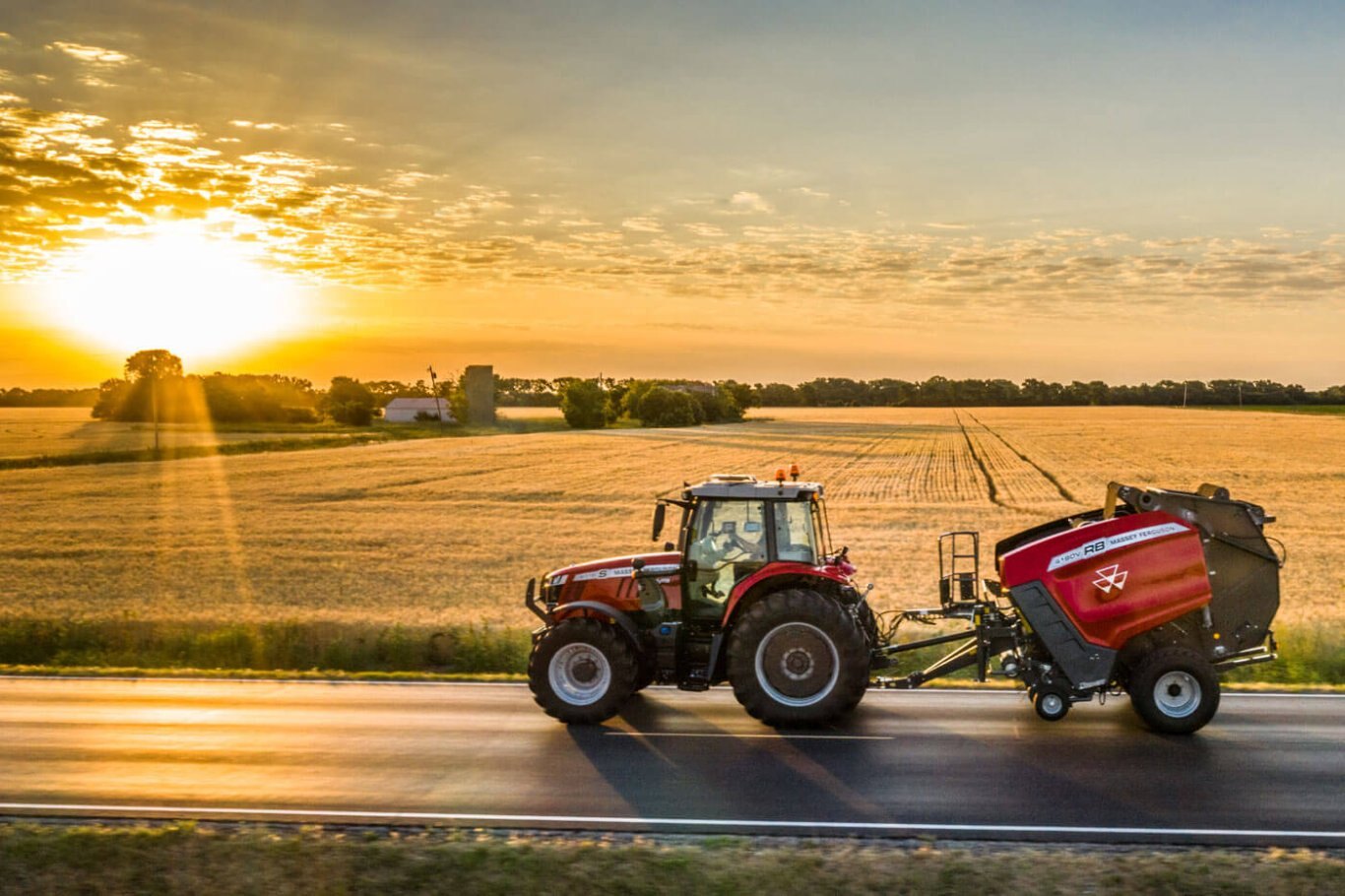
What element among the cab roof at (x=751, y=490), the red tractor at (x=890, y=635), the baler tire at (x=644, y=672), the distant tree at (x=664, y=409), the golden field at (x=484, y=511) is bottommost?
the golden field at (x=484, y=511)

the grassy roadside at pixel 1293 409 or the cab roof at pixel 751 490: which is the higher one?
the cab roof at pixel 751 490

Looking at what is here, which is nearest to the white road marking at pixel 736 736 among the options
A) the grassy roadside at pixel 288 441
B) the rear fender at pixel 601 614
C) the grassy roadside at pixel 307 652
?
the rear fender at pixel 601 614

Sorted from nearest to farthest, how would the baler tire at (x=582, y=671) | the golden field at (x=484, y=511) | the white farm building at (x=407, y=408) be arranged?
the baler tire at (x=582, y=671) → the golden field at (x=484, y=511) → the white farm building at (x=407, y=408)

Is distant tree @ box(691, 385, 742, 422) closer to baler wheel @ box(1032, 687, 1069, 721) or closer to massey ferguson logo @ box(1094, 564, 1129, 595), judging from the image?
baler wheel @ box(1032, 687, 1069, 721)

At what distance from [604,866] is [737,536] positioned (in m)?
4.66

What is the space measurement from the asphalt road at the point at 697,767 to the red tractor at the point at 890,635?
0.54 m

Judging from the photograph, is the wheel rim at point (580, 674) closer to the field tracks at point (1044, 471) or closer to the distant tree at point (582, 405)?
the field tracks at point (1044, 471)

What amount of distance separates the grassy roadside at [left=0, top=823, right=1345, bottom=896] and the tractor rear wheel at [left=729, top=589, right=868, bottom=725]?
2873mm

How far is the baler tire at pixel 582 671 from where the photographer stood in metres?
12.2

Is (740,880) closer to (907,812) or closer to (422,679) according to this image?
(907,812)

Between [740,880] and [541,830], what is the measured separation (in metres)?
2.05

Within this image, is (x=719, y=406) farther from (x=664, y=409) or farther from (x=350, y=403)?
(x=350, y=403)

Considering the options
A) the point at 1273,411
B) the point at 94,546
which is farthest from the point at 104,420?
the point at 1273,411

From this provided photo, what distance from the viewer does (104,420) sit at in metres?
112
